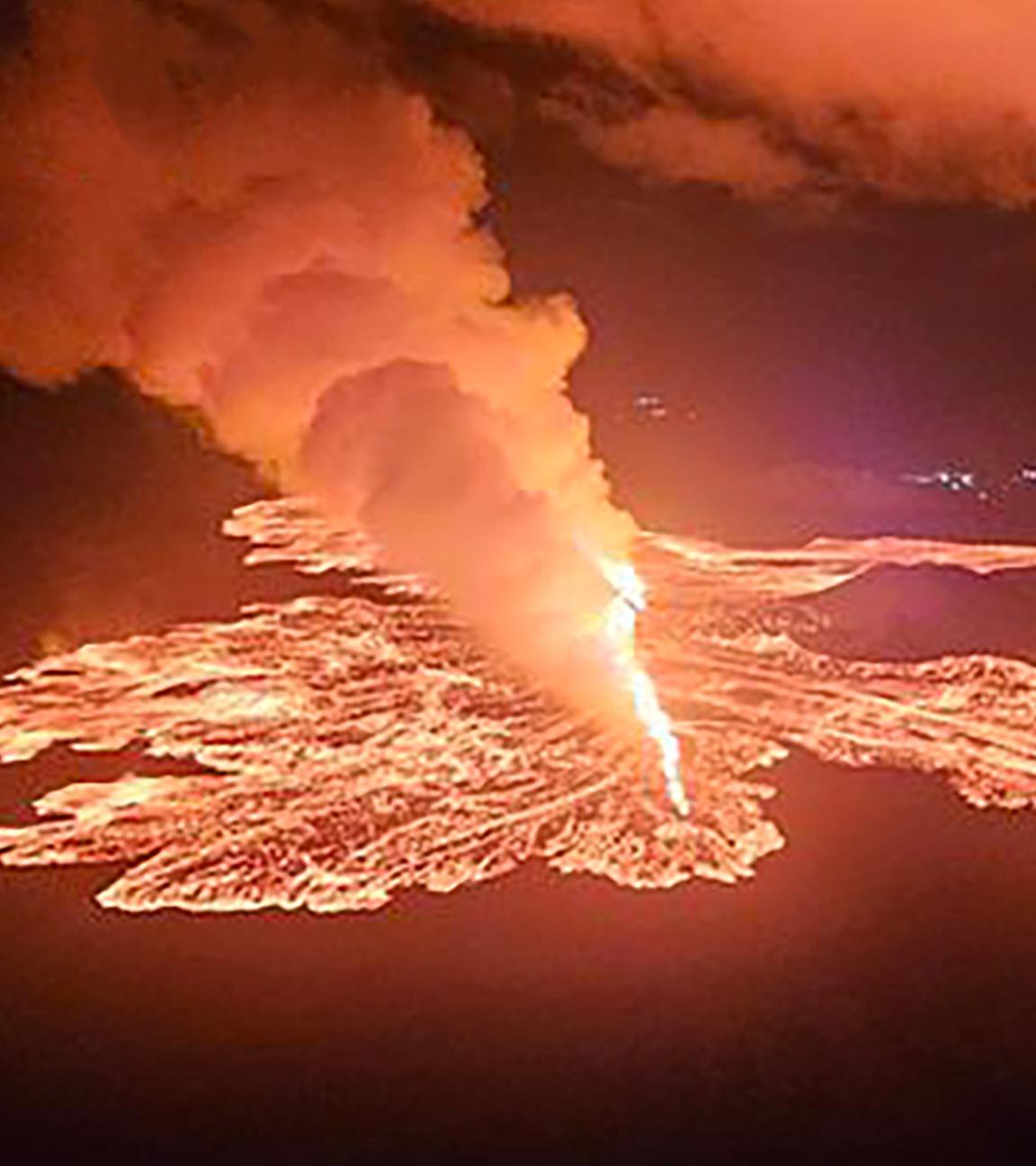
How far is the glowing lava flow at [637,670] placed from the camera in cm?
1650

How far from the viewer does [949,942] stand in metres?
13.5

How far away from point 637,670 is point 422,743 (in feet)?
11.3

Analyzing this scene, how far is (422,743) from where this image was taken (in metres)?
17.2

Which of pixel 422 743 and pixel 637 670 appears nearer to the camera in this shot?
pixel 422 743

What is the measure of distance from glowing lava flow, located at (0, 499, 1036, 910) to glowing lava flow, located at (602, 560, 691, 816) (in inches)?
2.4

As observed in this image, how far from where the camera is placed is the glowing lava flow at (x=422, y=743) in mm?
14656

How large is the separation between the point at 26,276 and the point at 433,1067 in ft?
76.6

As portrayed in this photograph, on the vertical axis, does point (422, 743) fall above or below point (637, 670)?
below

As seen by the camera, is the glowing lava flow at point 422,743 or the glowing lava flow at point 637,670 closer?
the glowing lava flow at point 422,743

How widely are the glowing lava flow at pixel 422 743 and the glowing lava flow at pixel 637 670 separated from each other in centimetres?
6

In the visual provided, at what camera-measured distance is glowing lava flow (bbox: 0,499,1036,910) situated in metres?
14.7

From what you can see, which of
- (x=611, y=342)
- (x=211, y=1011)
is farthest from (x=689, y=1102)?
(x=611, y=342)

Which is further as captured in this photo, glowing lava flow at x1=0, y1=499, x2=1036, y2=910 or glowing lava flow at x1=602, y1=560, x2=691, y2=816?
glowing lava flow at x1=602, y1=560, x2=691, y2=816

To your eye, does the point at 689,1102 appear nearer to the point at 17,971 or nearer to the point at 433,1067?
the point at 433,1067
